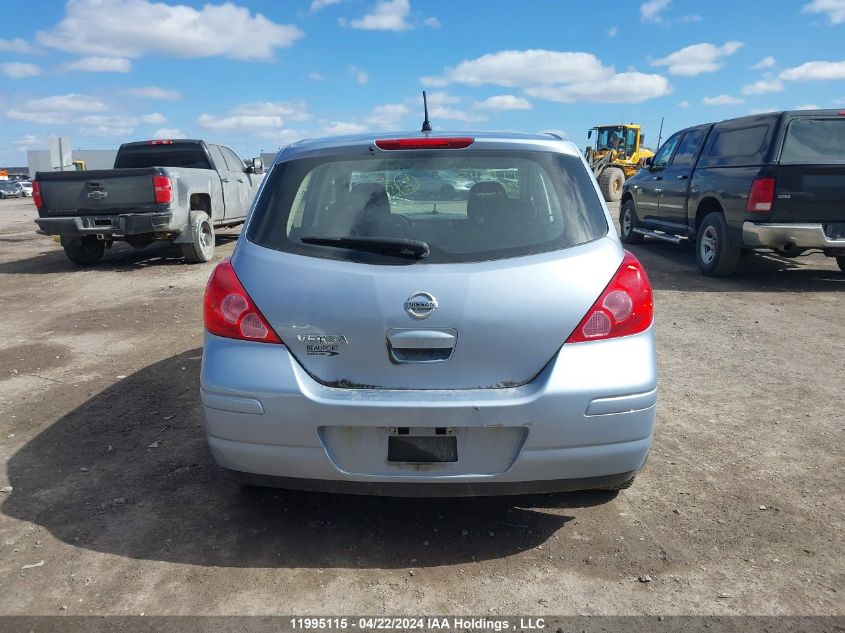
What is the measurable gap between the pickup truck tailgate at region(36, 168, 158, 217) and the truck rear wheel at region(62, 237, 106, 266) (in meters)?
0.89

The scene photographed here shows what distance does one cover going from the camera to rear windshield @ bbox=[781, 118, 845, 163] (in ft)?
26.3

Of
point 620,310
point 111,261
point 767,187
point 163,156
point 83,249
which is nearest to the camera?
point 620,310

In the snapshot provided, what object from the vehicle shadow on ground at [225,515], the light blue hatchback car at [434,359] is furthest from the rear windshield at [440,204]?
the vehicle shadow on ground at [225,515]

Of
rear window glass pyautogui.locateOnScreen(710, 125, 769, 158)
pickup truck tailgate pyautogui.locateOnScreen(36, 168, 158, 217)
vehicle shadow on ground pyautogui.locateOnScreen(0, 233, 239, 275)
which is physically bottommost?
vehicle shadow on ground pyautogui.locateOnScreen(0, 233, 239, 275)

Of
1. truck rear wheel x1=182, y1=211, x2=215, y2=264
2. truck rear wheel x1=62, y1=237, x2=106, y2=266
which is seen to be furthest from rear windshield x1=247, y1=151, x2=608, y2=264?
truck rear wheel x1=62, y1=237, x2=106, y2=266

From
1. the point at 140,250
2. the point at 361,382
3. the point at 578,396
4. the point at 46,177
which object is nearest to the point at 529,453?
the point at 578,396

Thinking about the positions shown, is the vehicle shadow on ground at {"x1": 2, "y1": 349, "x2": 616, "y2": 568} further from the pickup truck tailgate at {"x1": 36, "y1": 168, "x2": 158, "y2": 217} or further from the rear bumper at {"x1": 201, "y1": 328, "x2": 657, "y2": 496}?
the pickup truck tailgate at {"x1": 36, "y1": 168, "x2": 158, "y2": 217}

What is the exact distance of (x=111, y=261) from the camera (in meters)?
11.7

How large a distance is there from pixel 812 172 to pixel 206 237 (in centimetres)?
884

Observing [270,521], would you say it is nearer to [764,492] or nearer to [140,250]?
[764,492]

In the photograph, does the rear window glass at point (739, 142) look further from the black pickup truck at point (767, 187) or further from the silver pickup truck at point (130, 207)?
the silver pickup truck at point (130, 207)

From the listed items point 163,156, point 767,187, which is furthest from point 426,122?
point 163,156

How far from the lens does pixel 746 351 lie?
233 inches

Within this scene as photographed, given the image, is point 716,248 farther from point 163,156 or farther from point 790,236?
point 163,156
